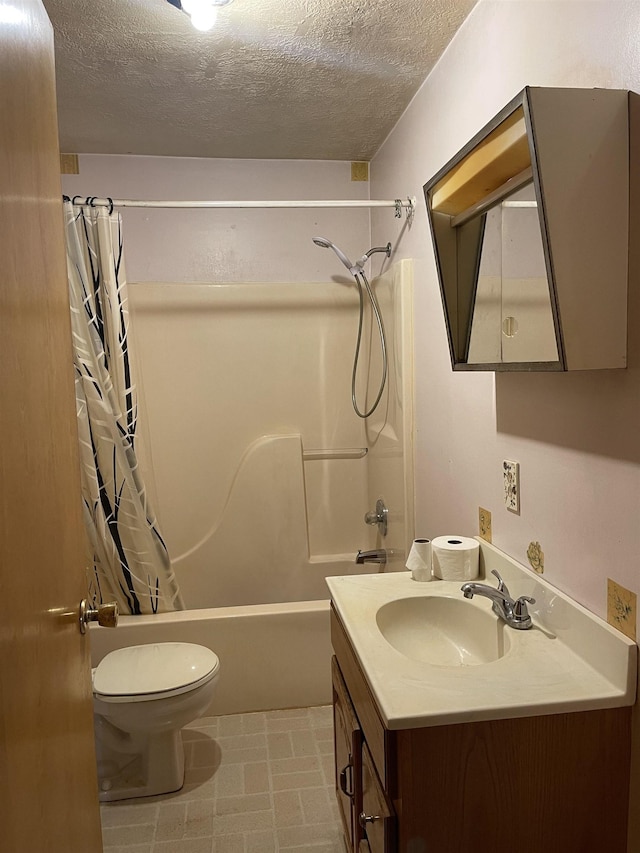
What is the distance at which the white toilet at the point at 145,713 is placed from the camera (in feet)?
6.79

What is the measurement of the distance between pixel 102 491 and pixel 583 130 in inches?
80.3

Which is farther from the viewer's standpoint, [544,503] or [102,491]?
[102,491]

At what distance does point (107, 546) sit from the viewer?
2.57 meters

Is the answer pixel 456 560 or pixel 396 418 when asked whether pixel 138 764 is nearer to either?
pixel 456 560

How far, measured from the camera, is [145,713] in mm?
2066

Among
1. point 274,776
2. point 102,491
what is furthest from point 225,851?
point 102,491

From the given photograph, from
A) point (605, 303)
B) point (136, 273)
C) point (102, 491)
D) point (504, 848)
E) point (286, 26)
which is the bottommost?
point (504, 848)

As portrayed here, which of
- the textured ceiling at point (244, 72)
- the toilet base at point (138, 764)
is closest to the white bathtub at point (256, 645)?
the toilet base at point (138, 764)

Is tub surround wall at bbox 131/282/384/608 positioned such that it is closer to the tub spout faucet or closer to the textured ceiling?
the tub spout faucet

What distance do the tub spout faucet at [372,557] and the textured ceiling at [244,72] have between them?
5.88 ft

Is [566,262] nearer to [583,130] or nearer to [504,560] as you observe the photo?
[583,130]

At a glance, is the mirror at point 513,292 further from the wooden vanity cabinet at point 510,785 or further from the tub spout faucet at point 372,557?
the tub spout faucet at point 372,557

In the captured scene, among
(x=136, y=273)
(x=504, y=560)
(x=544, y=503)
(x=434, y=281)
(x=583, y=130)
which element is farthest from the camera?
(x=136, y=273)

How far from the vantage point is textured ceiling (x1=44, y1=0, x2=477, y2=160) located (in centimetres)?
184
